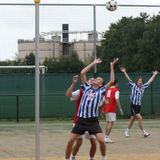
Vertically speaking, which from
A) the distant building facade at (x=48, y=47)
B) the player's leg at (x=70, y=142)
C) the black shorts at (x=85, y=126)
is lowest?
the player's leg at (x=70, y=142)

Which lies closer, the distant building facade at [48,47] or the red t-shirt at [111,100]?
the red t-shirt at [111,100]

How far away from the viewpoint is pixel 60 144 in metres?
15.5

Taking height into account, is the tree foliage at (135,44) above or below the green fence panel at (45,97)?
above

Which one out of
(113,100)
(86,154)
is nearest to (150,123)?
(113,100)

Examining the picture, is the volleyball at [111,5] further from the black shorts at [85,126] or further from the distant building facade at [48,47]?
the black shorts at [85,126]

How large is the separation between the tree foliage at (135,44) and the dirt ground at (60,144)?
69.4 feet

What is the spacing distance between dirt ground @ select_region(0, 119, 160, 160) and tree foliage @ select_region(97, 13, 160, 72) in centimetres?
2115

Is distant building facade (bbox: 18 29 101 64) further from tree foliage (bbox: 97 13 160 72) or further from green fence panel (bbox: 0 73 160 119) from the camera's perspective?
tree foliage (bbox: 97 13 160 72)

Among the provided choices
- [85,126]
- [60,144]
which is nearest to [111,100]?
[60,144]

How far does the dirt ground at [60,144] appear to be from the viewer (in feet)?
42.4

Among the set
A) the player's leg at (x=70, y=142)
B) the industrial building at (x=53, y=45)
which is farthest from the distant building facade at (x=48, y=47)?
the player's leg at (x=70, y=142)

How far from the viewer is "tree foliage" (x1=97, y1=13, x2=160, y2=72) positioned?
4522 cm

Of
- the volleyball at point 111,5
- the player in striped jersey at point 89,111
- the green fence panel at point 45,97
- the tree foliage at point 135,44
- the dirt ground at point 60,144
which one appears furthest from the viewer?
the tree foliage at point 135,44

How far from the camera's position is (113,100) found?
16.5 m
